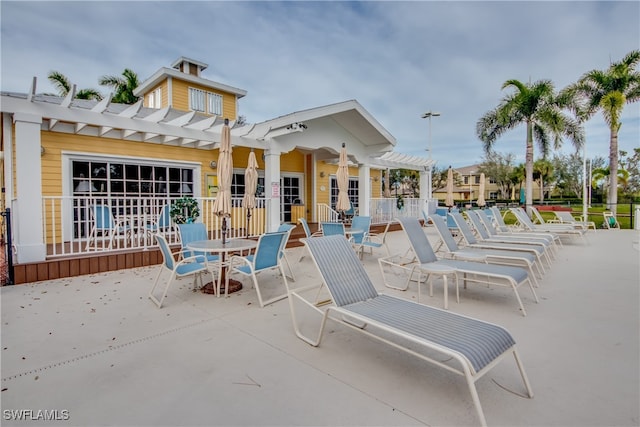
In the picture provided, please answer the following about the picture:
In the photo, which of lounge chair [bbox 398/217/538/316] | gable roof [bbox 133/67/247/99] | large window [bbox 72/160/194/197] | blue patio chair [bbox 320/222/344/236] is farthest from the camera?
gable roof [bbox 133/67/247/99]

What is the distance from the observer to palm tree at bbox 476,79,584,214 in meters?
17.0

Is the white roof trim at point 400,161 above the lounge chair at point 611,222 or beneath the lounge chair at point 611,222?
above

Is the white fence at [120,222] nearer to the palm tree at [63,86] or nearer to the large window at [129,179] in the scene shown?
the large window at [129,179]

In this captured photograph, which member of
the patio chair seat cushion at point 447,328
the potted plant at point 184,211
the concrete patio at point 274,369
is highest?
the potted plant at point 184,211

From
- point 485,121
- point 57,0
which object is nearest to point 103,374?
point 57,0

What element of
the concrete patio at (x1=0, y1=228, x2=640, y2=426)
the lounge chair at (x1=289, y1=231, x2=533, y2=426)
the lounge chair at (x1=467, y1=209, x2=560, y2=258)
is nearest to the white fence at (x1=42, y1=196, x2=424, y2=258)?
the concrete patio at (x1=0, y1=228, x2=640, y2=426)

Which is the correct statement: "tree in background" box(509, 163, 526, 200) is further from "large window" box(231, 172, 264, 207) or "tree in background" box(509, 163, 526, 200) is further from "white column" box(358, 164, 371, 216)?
"large window" box(231, 172, 264, 207)

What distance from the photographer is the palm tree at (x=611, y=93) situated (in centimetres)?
1667

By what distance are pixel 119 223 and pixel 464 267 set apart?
7.07 m

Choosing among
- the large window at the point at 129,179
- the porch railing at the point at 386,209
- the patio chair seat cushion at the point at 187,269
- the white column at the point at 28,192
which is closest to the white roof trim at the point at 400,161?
the porch railing at the point at 386,209

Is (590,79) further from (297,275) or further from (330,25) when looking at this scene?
(297,275)

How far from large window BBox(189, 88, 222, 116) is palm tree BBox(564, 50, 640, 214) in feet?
59.3

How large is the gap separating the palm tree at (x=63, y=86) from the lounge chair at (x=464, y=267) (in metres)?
22.9

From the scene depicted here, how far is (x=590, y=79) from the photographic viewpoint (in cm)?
1781
